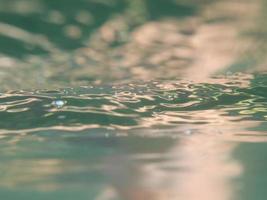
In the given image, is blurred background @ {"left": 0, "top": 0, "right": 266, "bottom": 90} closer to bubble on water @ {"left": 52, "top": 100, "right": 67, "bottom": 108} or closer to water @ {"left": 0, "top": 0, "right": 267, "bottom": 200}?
water @ {"left": 0, "top": 0, "right": 267, "bottom": 200}

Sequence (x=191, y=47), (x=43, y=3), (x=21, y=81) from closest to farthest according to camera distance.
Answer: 1. (x=43, y=3)
2. (x=191, y=47)
3. (x=21, y=81)

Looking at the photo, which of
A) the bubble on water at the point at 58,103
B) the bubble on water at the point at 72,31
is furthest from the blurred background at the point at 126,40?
the bubble on water at the point at 58,103

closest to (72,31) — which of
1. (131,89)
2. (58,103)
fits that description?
(131,89)

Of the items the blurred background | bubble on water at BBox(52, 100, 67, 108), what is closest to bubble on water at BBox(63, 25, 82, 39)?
the blurred background

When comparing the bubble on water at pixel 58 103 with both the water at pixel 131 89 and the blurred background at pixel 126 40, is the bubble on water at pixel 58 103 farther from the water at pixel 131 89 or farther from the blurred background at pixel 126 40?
the blurred background at pixel 126 40

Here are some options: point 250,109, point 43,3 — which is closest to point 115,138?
point 250,109

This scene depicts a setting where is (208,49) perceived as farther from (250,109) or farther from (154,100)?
(250,109)

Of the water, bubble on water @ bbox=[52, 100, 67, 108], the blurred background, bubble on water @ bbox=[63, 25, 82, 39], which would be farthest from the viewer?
bubble on water @ bbox=[52, 100, 67, 108]

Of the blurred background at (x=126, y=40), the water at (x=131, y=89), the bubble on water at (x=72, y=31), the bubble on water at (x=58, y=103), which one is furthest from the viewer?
the bubble on water at (x=58, y=103)
